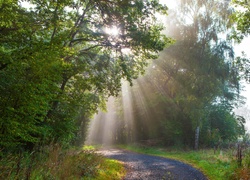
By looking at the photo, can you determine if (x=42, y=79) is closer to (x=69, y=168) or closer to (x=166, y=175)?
(x=69, y=168)

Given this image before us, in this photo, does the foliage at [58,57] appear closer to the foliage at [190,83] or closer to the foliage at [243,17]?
the foliage at [243,17]

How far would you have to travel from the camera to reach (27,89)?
464 centimetres

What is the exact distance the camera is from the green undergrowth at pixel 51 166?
474cm

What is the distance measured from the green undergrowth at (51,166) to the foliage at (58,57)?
2.00 feet

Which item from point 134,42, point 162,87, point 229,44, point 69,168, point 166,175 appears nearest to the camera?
point 69,168

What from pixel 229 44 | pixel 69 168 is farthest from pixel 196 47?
pixel 69 168

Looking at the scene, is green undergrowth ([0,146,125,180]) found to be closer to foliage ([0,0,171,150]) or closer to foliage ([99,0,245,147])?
foliage ([0,0,171,150])

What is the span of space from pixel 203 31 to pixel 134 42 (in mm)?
14620

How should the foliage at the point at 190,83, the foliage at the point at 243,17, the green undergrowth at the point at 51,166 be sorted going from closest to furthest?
the green undergrowth at the point at 51,166, the foliage at the point at 243,17, the foliage at the point at 190,83

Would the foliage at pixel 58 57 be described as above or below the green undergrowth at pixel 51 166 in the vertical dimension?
above

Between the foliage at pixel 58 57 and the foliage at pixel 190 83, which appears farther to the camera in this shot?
the foliage at pixel 190 83

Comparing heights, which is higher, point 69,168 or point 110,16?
point 110,16

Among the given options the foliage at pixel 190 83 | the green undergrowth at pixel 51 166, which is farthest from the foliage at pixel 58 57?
the foliage at pixel 190 83

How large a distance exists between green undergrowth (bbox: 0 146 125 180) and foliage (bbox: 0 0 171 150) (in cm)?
61
